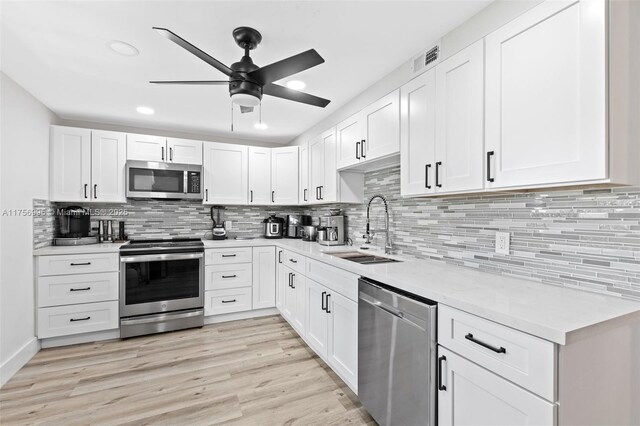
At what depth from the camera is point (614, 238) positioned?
1.24 m

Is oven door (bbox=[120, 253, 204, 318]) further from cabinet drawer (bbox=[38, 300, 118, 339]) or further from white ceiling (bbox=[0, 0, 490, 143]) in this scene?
white ceiling (bbox=[0, 0, 490, 143])

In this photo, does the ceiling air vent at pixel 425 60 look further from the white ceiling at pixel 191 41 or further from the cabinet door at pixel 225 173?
the cabinet door at pixel 225 173

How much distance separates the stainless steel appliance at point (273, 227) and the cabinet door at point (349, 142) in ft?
4.99

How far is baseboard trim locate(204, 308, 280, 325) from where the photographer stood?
3438mm

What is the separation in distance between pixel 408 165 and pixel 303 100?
855 millimetres

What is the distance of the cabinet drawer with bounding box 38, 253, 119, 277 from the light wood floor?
28.7 inches

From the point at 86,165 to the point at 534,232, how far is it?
13.3 feet

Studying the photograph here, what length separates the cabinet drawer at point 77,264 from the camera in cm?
278

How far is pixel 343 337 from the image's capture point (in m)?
2.09

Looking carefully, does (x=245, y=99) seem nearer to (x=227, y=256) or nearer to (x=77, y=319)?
(x=227, y=256)

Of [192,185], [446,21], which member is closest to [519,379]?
[446,21]

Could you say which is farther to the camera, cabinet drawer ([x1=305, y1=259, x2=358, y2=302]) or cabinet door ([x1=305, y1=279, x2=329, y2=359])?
cabinet door ([x1=305, y1=279, x2=329, y2=359])

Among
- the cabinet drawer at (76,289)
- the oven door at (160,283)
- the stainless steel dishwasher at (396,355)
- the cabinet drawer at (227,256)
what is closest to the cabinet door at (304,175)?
the cabinet drawer at (227,256)

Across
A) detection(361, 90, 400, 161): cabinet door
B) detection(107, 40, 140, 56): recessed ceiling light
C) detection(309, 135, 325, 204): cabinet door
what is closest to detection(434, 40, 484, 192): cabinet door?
detection(361, 90, 400, 161): cabinet door
